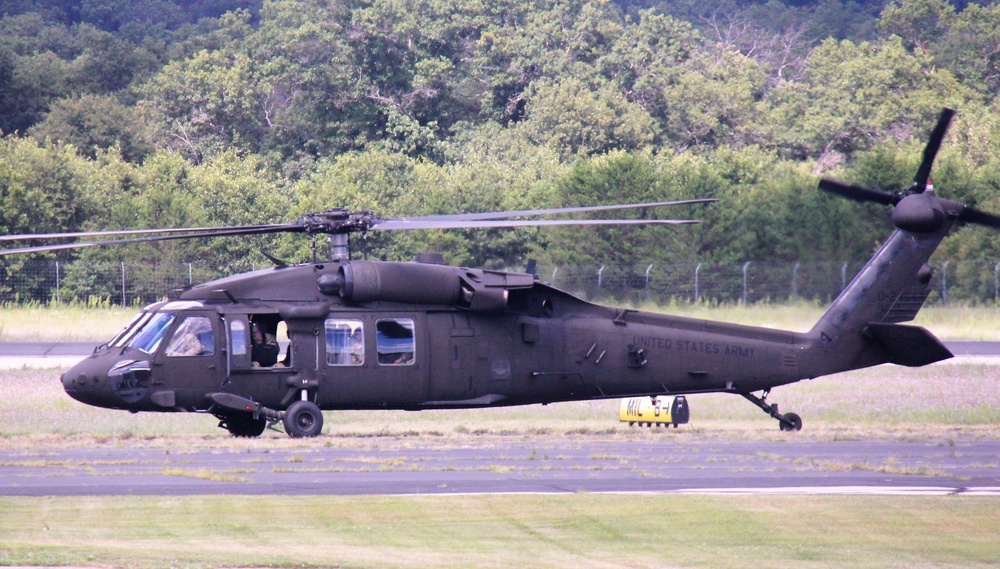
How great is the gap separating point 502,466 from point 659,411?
6.81 metres

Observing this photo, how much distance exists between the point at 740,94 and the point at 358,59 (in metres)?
21.2

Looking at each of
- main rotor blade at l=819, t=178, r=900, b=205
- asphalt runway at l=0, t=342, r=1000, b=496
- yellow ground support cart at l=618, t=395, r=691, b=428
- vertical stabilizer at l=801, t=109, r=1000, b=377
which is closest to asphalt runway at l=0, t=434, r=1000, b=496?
asphalt runway at l=0, t=342, r=1000, b=496

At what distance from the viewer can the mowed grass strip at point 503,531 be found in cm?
1068

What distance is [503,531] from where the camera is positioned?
39.3ft

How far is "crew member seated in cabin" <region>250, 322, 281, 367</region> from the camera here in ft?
62.7

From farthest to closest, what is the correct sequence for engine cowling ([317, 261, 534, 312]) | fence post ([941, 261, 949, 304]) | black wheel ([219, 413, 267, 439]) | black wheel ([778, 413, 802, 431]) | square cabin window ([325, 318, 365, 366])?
fence post ([941, 261, 949, 304]) < black wheel ([778, 413, 802, 431]) < black wheel ([219, 413, 267, 439]) < square cabin window ([325, 318, 365, 366]) < engine cowling ([317, 261, 534, 312])

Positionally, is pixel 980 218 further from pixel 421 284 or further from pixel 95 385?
pixel 95 385

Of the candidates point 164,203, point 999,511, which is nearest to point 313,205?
point 164,203

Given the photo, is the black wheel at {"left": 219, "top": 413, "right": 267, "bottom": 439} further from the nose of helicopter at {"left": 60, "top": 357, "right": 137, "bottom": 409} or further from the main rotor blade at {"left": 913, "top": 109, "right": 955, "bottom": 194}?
the main rotor blade at {"left": 913, "top": 109, "right": 955, "bottom": 194}

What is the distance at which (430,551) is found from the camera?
1104 centimetres

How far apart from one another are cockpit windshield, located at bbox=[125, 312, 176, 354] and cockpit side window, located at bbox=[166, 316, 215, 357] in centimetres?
20

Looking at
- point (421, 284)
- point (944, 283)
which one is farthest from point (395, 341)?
point (944, 283)

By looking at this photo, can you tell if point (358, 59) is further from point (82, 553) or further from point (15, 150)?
point (82, 553)

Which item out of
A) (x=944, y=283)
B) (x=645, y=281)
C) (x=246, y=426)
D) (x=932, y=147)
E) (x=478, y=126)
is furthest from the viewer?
(x=478, y=126)
